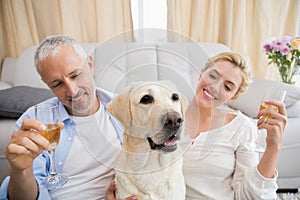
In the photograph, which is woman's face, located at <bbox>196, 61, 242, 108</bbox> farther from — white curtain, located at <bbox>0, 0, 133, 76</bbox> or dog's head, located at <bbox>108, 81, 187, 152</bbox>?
white curtain, located at <bbox>0, 0, 133, 76</bbox>

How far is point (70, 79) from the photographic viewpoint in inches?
30.4

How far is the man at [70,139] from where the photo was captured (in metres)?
0.61

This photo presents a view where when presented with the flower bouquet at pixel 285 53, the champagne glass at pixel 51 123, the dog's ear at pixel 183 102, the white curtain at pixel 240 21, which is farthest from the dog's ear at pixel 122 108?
the white curtain at pixel 240 21

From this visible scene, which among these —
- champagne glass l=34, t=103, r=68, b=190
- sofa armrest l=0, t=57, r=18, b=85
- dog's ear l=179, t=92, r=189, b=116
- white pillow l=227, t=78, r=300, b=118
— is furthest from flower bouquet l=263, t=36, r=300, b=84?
sofa armrest l=0, t=57, r=18, b=85

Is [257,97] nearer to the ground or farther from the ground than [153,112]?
nearer to the ground

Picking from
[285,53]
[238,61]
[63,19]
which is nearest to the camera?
[238,61]

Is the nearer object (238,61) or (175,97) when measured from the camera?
(175,97)

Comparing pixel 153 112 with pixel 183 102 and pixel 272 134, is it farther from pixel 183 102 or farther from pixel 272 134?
pixel 272 134

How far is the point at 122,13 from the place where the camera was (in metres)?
2.26

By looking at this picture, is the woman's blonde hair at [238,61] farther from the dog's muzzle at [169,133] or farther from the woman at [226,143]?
the dog's muzzle at [169,133]

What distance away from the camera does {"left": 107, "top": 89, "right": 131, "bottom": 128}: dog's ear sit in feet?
1.80

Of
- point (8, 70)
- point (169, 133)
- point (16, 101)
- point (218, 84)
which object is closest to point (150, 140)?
point (169, 133)

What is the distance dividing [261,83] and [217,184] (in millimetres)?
1080

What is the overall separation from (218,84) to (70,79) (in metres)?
0.44
